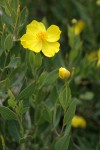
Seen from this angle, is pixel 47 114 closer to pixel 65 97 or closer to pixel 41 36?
pixel 65 97

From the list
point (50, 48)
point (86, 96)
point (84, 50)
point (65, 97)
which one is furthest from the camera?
point (84, 50)

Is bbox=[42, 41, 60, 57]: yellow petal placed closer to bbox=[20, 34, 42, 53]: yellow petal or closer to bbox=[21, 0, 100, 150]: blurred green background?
bbox=[20, 34, 42, 53]: yellow petal

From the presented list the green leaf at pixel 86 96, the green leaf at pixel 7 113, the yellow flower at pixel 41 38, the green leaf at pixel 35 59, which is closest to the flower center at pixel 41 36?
the yellow flower at pixel 41 38

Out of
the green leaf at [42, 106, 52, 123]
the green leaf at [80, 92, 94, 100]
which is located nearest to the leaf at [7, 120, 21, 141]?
the green leaf at [42, 106, 52, 123]

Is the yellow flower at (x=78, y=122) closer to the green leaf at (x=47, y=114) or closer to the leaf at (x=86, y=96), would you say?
the leaf at (x=86, y=96)

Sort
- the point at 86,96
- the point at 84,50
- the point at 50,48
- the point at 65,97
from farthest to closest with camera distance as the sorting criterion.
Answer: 1. the point at 84,50
2. the point at 86,96
3. the point at 50,48
4. the point at 65,97

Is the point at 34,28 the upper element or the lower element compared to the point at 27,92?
upper

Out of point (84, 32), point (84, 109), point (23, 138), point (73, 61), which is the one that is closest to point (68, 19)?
point (84, 32)

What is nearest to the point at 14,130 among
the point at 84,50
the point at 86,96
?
the point at 86,96
